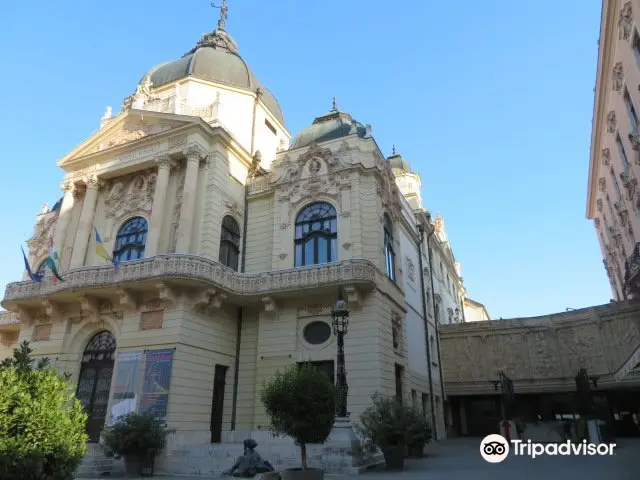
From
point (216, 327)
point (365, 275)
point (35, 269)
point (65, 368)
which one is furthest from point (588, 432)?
point (35, 269)

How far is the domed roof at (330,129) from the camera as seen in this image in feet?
82.8

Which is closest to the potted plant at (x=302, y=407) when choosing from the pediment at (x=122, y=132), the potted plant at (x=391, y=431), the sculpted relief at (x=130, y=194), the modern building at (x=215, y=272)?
the potted plant at (x=391, y=431)

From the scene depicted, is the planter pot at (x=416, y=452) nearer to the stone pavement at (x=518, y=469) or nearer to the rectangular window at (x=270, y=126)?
the stone pavement at (x=518, y=469)

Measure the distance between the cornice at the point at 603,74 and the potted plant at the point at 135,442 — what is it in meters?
26.6

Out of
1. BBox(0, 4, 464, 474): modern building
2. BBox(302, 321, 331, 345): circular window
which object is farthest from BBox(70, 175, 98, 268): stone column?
BBox(302, 321, 331, 345): circular window

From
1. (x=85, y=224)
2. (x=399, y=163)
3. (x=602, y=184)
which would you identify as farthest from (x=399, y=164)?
(x=85, y=224)

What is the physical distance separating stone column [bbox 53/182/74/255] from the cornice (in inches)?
1156

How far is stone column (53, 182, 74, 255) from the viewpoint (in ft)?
81.3

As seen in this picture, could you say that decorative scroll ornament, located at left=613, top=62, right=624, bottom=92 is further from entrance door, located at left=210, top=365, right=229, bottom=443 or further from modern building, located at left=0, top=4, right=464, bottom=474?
entrance door, located at left=210, top=365, right=229, bottom=443

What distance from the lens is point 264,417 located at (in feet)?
64.8

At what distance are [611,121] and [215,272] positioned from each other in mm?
22807

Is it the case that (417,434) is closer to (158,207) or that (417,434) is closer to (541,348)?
(158,207)

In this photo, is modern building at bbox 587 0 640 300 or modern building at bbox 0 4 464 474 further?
modern building at bbox 587 0 640 300

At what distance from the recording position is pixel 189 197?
72.9 ft
